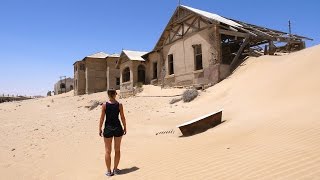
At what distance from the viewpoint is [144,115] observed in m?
14.5

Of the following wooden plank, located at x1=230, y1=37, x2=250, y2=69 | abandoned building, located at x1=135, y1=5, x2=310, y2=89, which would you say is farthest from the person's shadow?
wooden plank, located at x1=230, y1=37, x2=250, y2=69

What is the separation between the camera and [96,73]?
133 feet

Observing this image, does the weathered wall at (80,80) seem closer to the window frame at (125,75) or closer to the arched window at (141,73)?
the window frame at (125,75)

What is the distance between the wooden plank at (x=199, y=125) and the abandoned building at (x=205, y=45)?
9.61 meters

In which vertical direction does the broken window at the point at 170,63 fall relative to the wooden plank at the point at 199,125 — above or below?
above

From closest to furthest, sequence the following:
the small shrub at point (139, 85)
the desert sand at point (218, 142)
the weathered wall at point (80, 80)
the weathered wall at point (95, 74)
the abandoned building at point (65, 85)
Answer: the desert sand at point (218, 142) → the small shrub at point (139, 85) → the weathered wall at point (95, 74) → the weathered wall at point (80, 80) → the abandoned building at point (65, 85)

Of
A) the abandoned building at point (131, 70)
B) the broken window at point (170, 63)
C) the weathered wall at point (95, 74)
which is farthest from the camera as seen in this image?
the weathered wall at point (95, 74)

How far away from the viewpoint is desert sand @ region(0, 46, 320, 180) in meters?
4.87

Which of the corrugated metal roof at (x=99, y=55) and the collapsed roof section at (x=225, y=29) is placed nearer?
the collapsed roof section at (x=225, y=29)

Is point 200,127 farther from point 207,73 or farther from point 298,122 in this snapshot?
point 207,73

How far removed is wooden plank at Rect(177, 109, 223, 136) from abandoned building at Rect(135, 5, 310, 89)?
379 inches

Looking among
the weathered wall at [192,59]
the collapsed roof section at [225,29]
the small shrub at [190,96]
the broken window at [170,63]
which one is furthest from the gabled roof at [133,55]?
the small shrub at [190,96]

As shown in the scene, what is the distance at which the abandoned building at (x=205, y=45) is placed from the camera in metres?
19.0

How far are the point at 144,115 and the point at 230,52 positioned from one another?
387 inches
